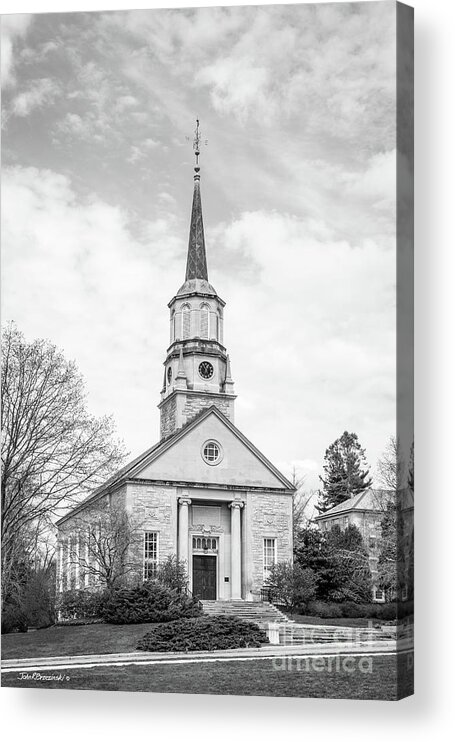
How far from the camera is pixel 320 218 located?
46.0 feet

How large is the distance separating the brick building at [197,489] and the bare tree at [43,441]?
295 millimetres

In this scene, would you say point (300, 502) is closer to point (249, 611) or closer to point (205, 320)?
point (249, 611)

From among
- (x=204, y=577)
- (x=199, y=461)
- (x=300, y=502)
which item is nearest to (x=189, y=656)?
(x=204, y=577)

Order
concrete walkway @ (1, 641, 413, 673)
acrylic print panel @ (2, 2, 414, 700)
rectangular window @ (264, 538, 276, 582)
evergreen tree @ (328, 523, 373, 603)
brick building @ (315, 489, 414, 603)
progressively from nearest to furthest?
brick building @ (315, 489, 414, 603) < concrete walkway @ (1, 641, 413, 673) < acrylic print panel @ (2, 2, 414, 700) < evergreen tree @ (328, 523, 373, 603) < rectangular window @ (264, 538, 276, 582)

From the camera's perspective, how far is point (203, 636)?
46.5 feet

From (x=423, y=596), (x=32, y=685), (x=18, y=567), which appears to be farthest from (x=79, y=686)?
(x=423, y=596)

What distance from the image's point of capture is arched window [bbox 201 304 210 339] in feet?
48.4

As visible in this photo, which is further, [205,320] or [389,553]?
[205,320]

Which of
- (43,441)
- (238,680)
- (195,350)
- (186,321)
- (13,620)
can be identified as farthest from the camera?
(43,441)

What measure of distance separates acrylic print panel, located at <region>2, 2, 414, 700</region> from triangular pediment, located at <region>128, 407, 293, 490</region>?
4 centimetres

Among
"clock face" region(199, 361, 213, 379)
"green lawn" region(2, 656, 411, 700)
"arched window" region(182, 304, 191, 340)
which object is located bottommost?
"green lawn" region(2, 656, 411, 700)

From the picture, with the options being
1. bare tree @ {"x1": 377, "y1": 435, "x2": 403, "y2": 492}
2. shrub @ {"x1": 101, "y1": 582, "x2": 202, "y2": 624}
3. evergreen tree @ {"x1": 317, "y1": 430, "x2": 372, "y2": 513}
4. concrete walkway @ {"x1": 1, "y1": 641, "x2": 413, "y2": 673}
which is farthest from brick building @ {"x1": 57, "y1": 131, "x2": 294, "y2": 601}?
bare tree @ {"x1": 377, "y1": 435, "x2": 403, "y2": 492}

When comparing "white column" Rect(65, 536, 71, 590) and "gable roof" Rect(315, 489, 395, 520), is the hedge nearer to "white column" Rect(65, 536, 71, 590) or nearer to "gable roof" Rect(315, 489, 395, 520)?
"gable roof" Rect(315, 489, 395, 520)

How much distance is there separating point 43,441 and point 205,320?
8.87ft
